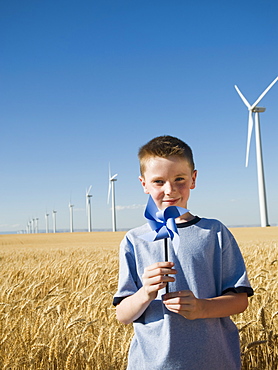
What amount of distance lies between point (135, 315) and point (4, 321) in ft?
9.46

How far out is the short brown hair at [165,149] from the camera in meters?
2.78

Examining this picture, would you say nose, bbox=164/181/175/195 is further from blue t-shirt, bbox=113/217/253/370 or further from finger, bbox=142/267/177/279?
finger, bbox=142/267/177/279

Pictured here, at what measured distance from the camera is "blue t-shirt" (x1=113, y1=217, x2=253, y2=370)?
101 inches

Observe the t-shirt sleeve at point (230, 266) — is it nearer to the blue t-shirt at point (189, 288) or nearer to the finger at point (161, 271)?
the blue t-shirt at point (189, 288)

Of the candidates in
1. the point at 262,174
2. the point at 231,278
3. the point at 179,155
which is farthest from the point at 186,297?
the point at 262,174

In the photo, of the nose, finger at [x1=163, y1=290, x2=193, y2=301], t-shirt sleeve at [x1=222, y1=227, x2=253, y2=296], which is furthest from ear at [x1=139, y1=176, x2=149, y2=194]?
finger at [x1=163, y1=290, x2=193, y2=301]

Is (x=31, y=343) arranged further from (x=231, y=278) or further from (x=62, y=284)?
(x=62, y=284)

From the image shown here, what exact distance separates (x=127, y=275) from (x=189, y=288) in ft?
1.33

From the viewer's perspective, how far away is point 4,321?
193 inches

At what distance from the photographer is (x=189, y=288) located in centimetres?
267

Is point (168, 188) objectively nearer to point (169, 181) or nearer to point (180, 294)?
point (169, 181)

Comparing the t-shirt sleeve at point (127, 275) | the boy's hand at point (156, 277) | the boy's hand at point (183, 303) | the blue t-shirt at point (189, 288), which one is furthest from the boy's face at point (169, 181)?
the boy's hand at point (183, 303)

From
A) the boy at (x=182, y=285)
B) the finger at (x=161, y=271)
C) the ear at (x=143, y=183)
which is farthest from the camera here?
the ear at (x=143, y=183)

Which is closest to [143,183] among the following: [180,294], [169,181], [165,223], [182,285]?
[169,181]
